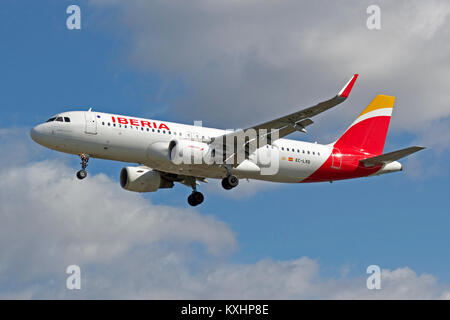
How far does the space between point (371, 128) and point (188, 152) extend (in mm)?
15989

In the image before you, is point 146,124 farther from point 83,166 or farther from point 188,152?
point 83,166

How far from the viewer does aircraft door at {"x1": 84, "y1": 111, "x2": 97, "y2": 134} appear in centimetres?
4225

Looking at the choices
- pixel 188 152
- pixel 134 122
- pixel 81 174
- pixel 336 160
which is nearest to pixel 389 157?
pixel 336 160

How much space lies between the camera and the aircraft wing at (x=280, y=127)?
38188mm

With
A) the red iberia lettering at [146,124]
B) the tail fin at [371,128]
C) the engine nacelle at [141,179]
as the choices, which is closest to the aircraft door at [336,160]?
the tail fin at [371,128]

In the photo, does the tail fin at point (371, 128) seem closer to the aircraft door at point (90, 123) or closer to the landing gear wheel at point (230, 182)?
the landing gear wheel at point (230, 182)

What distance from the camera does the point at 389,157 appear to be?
48.3m

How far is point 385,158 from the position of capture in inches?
1916

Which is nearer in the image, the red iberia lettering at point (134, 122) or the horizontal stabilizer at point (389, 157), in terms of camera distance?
the red iberia lettering at point (134, 122)

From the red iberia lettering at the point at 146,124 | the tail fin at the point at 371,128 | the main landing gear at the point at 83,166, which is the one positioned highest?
the tail fin at the point at 371,128

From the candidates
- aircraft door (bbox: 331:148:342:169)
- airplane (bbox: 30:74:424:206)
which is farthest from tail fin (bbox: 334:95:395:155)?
aircraft door (bbox: 331:148:342:169)

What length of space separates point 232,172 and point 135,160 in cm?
616

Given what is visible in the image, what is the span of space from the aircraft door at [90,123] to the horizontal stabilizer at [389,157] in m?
18.3

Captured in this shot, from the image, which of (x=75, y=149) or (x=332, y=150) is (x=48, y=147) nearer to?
(x=75, y=149)
